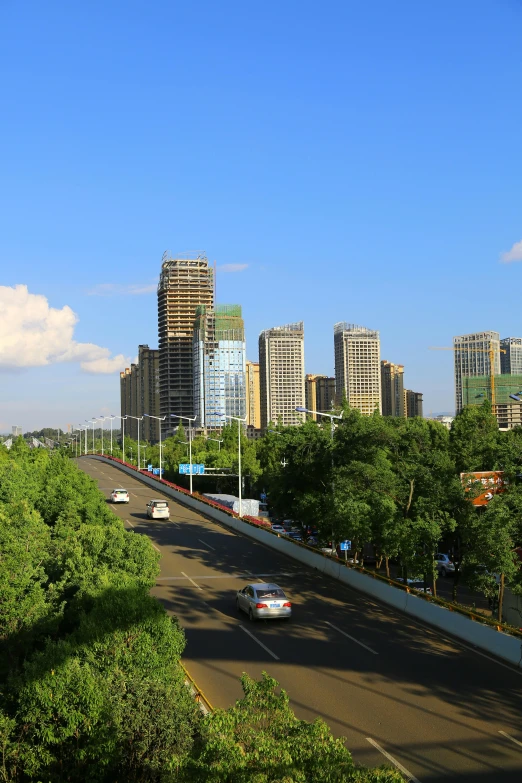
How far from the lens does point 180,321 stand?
19375cm

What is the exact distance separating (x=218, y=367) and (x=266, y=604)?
157 m

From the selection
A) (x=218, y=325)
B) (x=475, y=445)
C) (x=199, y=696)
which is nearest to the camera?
(x=199, y=696)

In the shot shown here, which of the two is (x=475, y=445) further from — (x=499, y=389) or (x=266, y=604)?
(x=499, y=389)

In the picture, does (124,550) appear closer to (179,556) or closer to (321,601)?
(321,601)

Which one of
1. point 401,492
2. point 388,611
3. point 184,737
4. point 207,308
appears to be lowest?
point 388,611

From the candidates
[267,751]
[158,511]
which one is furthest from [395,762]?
[158,511]

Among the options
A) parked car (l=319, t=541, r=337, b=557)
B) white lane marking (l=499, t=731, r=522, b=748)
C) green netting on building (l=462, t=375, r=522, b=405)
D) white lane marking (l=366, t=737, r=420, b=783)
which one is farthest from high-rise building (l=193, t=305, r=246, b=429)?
white lane marking (l=366, t=737, r=420, b=783)

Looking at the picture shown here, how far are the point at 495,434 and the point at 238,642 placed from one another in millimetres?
30145

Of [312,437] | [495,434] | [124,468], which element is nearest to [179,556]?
[312,437]

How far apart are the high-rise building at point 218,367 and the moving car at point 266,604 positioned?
153 meters

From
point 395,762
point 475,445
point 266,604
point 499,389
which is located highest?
point 499,389

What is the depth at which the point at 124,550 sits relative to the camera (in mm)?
21328

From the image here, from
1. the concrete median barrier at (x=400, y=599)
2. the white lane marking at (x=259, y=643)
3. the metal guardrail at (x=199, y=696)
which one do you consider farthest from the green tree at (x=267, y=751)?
the concrete median barrier at (x=400, y=599)

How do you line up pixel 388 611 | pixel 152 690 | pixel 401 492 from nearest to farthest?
pixel 152 690, pixel 388 611, pixel 401 492
